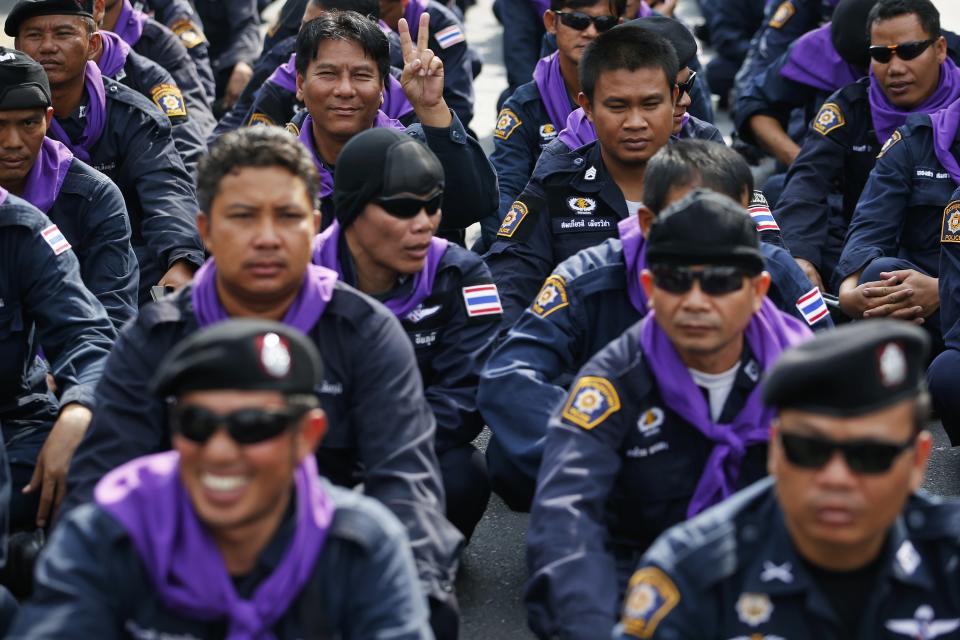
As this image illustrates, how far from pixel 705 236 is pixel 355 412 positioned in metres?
0.92

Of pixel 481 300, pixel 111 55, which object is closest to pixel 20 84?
pixel 111 55

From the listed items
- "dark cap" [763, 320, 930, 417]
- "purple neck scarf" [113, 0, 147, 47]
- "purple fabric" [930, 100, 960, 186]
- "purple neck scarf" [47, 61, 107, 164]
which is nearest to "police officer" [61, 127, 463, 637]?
"dark cap" [763, 320, 930, 417]

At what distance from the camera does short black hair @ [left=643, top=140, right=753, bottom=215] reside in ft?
13.9

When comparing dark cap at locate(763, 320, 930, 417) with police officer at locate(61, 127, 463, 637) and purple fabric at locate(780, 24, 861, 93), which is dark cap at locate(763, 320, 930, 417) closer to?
police officer at locate(61, 127, 463, 637)

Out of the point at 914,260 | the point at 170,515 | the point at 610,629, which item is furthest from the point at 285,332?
the point at 914,260

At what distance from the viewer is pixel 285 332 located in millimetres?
2902

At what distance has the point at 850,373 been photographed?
9.15 ft

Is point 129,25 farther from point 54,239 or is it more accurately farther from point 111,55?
point 54,239

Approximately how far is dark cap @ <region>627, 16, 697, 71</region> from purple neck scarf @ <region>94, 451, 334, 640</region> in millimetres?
3902

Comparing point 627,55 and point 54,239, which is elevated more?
point 627,55

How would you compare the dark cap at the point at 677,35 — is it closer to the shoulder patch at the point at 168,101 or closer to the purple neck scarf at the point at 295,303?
the shoulder patch at the point at 168,101

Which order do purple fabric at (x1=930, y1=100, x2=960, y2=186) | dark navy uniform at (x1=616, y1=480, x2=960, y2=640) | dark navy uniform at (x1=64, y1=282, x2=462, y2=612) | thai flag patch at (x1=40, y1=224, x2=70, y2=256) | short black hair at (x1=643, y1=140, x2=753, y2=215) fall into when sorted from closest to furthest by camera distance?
dark navy uniform at (x1=616, y1=480, x2=960, y2=640) → dark navy uniform at (x1=64, y1=282, x2=462, y2=612) → short black hair at (x1=643, y1=140, x2=753, y2=215) → thai flag patch at (x1=40, y1=224, x2=70, y2=256) → purple fabric at (x1=930, y1=100, x2=960, y2=186)

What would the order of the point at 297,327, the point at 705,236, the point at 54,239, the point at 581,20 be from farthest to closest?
the point at 581,20 → the point at 54,239 → the point at 297,327 → the point at 705,236

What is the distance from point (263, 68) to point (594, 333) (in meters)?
3.62
